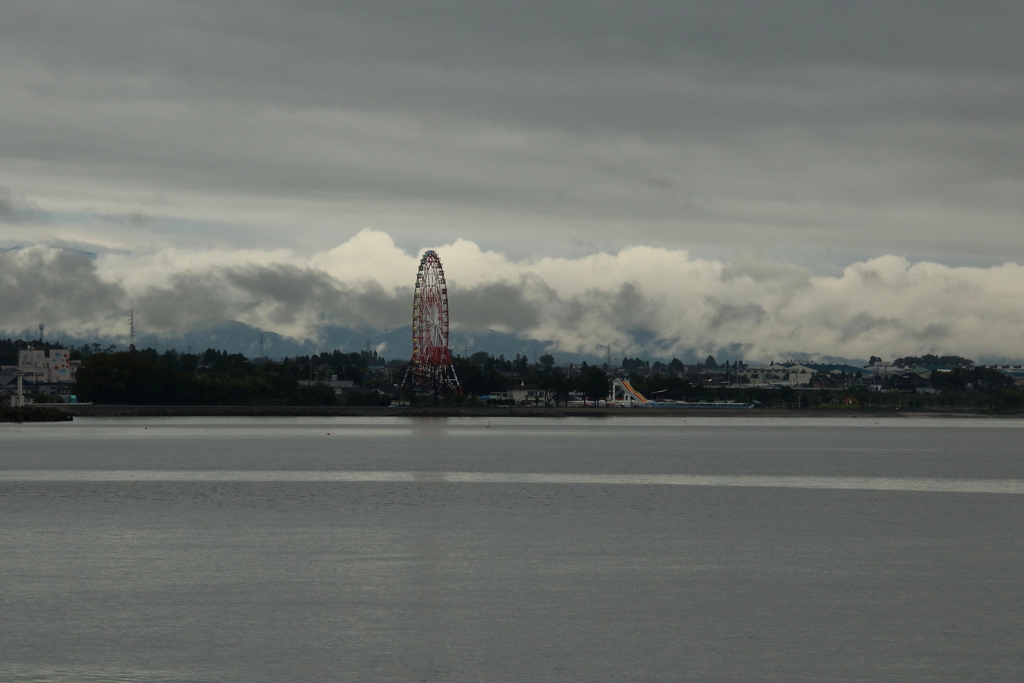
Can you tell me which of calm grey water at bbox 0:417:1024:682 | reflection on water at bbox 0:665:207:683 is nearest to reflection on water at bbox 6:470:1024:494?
calm grey water at bbox 0:417:1024:682

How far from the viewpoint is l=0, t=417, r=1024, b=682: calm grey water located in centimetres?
1923

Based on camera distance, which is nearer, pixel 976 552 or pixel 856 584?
pixel 856 584

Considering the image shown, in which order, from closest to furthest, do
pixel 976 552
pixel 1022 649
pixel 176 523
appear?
1. pixel 1022 649
2. pixel 976 552
3. pixel 176 523

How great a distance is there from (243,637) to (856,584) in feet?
45.8

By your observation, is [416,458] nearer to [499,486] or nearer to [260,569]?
[499,486]

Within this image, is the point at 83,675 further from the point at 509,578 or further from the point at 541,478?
the point at 541,478

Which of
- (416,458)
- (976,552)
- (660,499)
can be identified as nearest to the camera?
(976,552)

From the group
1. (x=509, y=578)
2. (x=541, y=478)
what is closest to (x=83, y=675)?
(x=509, y=578)

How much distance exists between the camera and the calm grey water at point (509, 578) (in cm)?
1923

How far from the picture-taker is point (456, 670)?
1861cm

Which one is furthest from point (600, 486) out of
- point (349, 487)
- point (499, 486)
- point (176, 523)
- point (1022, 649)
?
point (1022, 649)

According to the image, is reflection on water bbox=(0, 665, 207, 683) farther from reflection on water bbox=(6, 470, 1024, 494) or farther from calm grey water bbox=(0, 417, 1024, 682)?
reflection on water bbox=(6, 470, 1024, 494)

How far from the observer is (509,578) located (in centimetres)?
2756

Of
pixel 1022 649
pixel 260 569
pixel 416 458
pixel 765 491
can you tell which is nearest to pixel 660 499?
pixel 765 491
